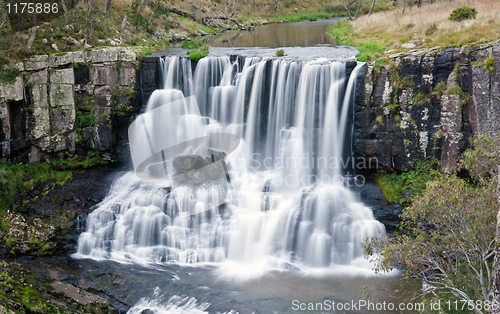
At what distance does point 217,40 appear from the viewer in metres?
41.0

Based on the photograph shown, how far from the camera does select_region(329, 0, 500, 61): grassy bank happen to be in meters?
20.8

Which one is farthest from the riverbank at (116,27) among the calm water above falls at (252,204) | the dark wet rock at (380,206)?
the dark wet rock at (380,206)

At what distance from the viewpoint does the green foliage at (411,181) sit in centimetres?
2048

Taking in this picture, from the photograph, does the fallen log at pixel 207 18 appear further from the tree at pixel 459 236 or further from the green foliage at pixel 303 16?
the tree at pixel 459 236

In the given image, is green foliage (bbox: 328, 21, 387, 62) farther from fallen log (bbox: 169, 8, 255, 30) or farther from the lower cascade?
fallen log (bbox: 169, 8, 255, 30)

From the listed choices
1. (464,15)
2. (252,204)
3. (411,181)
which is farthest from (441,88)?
(252,204)

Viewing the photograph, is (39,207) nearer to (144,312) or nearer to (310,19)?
(144,312)

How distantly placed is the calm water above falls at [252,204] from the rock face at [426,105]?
3.44ft

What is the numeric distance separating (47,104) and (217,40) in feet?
68.7

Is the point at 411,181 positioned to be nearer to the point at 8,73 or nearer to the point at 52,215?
the point at 52,215

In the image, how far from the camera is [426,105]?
2058 cm

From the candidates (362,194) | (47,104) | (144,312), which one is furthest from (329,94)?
(47,104)

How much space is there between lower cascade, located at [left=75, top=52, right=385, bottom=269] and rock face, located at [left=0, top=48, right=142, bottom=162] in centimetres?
189

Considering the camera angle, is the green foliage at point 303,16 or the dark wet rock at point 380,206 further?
the green foliage at point 303,16
